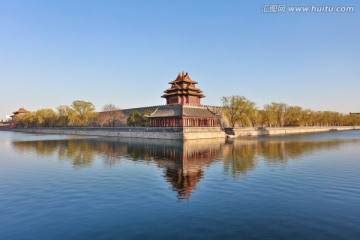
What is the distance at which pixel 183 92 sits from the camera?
7612 centimetres

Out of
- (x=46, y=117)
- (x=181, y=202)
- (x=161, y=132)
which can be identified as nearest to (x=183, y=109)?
(x=161, y=132)

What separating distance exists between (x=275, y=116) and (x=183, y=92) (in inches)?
1878

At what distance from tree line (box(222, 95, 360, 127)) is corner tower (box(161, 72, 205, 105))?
9.33 meters

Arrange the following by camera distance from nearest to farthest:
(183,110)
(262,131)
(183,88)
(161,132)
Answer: (161,132)
(183,110)
(183,88)
(262,131)

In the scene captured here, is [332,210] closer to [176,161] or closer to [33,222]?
[33,222]

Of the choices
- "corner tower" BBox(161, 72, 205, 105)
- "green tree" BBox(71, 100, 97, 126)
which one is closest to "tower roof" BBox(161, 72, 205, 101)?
"corner tower" BBox(161, 72, 205, 105)

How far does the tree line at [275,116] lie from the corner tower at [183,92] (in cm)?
933

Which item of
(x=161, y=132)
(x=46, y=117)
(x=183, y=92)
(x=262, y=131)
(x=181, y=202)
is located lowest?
(x=181, y=202)

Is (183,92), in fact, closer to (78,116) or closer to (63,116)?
(78,116)

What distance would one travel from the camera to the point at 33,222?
11422 millimetres

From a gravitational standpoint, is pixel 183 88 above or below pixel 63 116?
above

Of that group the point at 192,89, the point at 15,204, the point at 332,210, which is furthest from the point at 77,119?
the point at 332,210

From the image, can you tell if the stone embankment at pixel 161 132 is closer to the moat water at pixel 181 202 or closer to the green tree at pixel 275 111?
the moat water at pixel 181 202

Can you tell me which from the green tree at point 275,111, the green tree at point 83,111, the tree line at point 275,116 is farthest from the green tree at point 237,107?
the green tree at point 83,111
